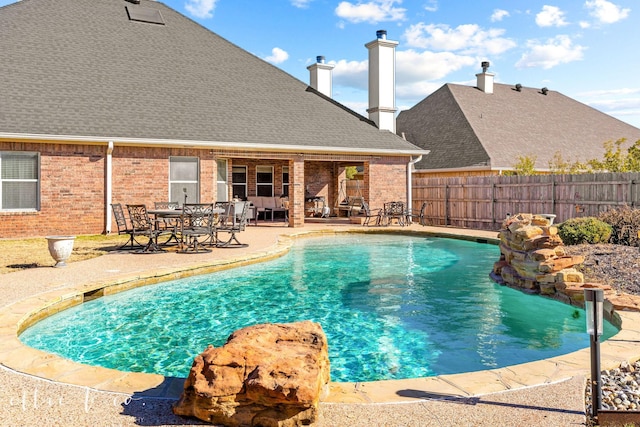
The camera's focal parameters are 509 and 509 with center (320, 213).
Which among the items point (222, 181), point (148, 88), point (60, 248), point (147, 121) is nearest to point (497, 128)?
point (222, 181)

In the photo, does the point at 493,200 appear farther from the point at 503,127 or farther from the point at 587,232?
the point at 503,127

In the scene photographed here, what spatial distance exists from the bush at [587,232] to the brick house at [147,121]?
9324 mm

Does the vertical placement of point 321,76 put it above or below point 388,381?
above

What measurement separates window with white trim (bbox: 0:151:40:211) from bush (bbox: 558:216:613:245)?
47.7ft

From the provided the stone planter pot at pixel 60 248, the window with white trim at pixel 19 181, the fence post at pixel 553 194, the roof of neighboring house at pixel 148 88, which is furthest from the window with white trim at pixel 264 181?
the stone planter pot at pixel 60 248

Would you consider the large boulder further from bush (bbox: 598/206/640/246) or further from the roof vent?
the roof vent

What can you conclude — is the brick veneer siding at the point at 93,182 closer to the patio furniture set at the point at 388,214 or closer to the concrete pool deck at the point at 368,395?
the patio furniture set at the point at 388,214

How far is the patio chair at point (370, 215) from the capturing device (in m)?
20.1

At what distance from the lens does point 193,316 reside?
7305 mm

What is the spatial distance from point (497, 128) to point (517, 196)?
981 cm

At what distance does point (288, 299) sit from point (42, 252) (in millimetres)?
6858

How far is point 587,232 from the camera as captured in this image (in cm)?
1159

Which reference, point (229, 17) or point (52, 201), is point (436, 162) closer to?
point (229, 17)

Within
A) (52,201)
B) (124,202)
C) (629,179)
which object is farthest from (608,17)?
(52,201)
